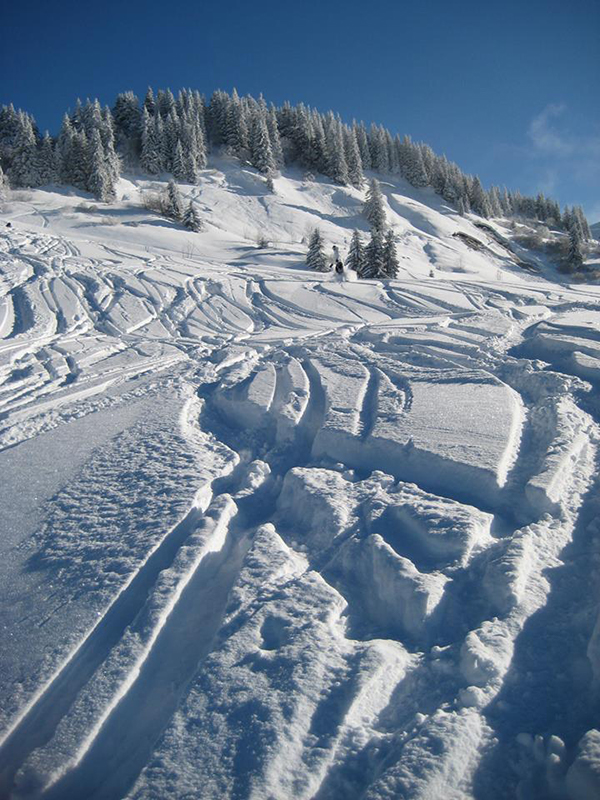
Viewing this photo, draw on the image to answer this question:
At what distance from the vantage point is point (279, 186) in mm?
41438

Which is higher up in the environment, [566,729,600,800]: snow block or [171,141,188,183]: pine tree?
[171,141,188,183]: pine tree

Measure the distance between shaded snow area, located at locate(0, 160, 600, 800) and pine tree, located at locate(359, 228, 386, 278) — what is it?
12030 mm

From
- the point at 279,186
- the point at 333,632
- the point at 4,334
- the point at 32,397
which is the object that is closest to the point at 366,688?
the point at 333,632

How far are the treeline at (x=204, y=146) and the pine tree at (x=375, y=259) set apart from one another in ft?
74.2

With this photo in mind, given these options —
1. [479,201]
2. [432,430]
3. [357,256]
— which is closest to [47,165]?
[357,256]

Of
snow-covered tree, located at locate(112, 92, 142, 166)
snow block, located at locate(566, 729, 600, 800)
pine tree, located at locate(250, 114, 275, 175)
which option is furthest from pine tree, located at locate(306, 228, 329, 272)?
snow-covered tree, located at locate(112, 92, 142, 166)

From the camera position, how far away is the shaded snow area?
2.13 meters

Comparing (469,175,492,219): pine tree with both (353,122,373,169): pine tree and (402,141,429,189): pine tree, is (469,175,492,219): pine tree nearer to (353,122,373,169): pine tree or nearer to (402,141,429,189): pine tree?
(402,141,429,189): pine tree

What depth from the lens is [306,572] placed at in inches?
128

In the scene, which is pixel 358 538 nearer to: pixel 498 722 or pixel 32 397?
pixel 498 722

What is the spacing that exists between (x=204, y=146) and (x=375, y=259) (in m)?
34.9

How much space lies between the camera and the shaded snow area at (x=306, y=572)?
84.0 inches

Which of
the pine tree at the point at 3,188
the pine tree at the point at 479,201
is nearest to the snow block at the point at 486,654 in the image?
the pine tree at the point at 3,188

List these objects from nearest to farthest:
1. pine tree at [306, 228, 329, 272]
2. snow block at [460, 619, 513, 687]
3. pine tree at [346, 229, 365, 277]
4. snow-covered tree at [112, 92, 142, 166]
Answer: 1. snow block at [460, 619, 513, 687]
2. pine tree at [306, 228, 329, 272]
3. pine tree at [346, 229, 365, 277]
4. snow-covered tree at [112, 92, 142, 166]
